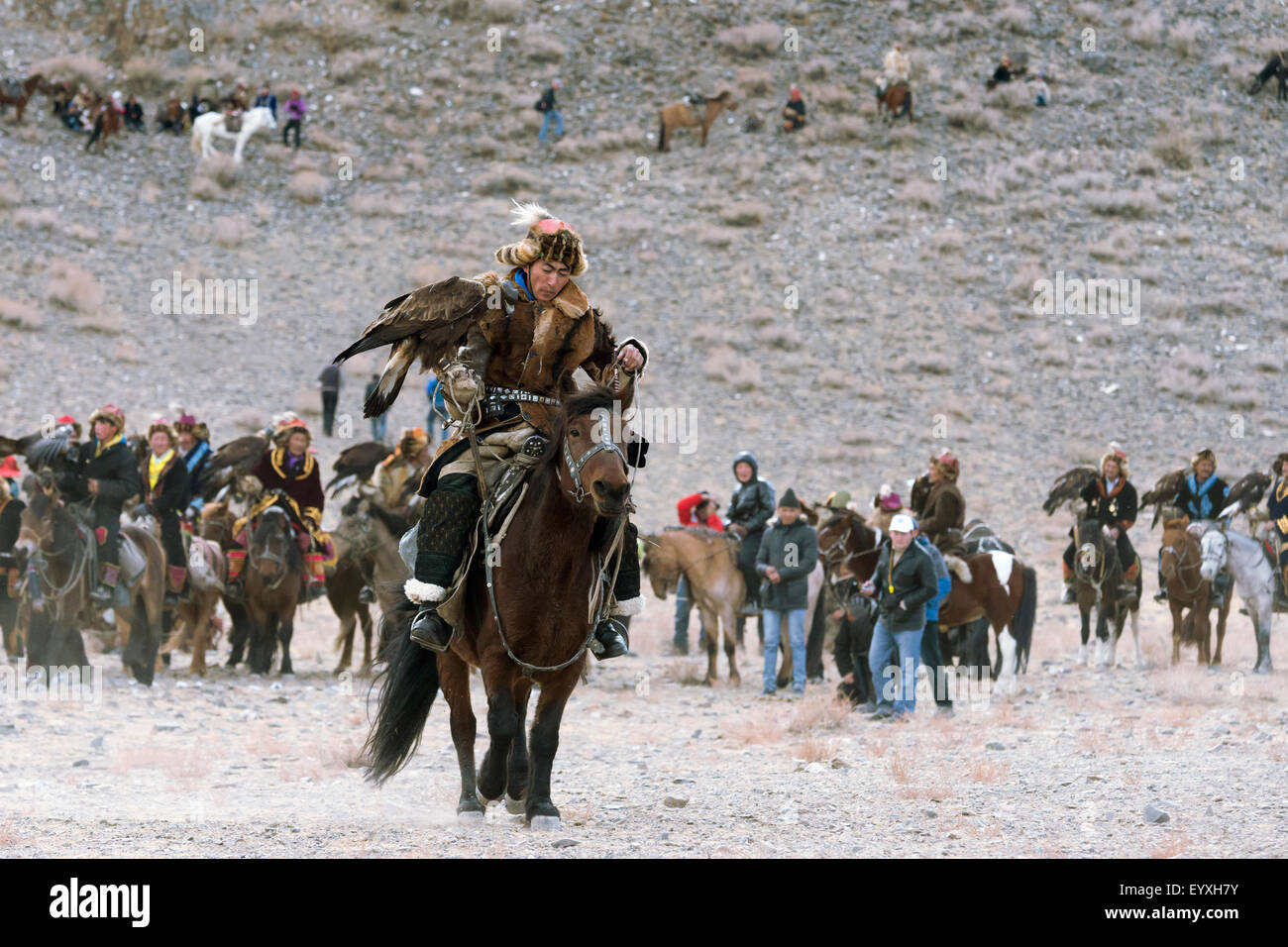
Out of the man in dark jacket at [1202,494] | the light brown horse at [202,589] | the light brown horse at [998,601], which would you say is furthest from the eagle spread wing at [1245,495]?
the light brown horse at [202,589]

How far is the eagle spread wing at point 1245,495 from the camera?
18844mm

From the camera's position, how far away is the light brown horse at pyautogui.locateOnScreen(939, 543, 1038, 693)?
629 inches

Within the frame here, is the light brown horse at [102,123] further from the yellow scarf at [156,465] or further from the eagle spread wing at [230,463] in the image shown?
the yellow scarf at [156,465]

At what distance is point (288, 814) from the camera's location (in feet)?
29.9

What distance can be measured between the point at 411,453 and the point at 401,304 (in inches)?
358

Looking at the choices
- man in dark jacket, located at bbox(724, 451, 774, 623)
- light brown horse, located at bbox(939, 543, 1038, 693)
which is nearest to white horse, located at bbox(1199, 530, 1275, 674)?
light brown horse, located at bbox(939, 543, 1038, 693)

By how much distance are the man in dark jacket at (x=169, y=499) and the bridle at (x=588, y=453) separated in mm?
9785

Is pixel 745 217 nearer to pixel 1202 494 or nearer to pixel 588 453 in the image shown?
pixel 1202 494

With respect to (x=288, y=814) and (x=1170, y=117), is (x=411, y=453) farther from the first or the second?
(x=1170, y=117)

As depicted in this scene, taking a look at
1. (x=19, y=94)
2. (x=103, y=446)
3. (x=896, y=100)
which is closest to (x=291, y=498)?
(x=103, y=446)

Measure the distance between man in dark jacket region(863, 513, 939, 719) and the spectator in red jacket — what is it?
399 cm

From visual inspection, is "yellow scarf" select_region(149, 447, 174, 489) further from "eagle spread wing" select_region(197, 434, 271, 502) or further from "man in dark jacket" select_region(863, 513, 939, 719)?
"man in dark jacket" select_region(863, 513, 939, 719)

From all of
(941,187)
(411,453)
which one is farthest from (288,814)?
(941,187)

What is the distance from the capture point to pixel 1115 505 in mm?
19609
